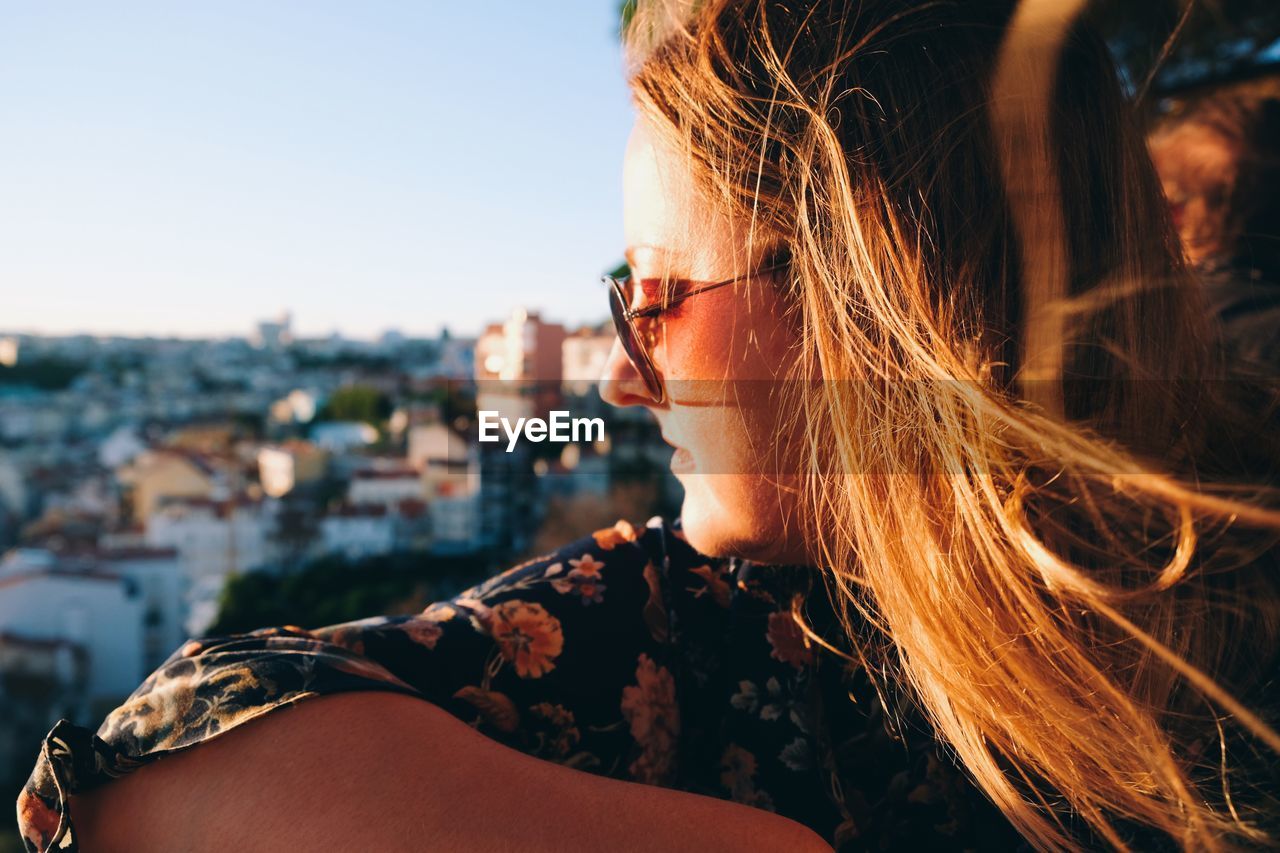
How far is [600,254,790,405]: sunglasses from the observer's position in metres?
0.82

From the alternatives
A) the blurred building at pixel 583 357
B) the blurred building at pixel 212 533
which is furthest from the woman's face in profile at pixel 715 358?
the blurred building at pixel 212 533

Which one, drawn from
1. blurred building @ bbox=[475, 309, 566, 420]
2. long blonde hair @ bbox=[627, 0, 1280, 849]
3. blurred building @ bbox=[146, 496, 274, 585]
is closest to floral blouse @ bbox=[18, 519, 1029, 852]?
long blonde hair @ bbox=[627, 0, 1280, 849]

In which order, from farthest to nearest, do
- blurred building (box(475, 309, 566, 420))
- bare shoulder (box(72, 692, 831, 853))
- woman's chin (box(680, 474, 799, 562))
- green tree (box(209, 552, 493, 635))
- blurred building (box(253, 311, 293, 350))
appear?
blurred building (box(253, 311, 293, 350)) < green tree (box(209, 552, 493, 635)) < blurred building (box(475, 309, 566, 420)) < woman's chin (box(680, 474, 799, 562)) < bare shoulder (box(72, 692, 831, 853))

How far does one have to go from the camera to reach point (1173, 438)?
0.76 meters

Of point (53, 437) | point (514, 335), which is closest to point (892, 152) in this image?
point (514, 335)

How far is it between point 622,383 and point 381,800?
1.65 ft

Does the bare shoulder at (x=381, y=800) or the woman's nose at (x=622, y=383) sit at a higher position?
the woman's nose at (x=622, y=383)

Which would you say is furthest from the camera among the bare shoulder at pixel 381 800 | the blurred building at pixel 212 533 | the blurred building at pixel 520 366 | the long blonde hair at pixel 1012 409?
the blurred building at pixel 212 533

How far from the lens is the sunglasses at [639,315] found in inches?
32.2

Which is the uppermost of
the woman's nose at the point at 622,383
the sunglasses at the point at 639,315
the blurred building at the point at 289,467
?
the sunglasses at the point at 639,315

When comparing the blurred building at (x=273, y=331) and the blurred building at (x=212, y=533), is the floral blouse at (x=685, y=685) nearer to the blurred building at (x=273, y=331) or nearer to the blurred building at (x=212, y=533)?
the blurred building at (x=212, y=533)

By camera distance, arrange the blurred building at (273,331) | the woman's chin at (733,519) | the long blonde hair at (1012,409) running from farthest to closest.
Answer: the blurred building at (273,331), the woman's chin at (733,519), the long blonde hair at (1012,409)

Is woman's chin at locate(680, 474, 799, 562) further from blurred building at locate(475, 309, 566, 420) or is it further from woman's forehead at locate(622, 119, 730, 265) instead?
blurred building at locate(475, 309, 566, 420)

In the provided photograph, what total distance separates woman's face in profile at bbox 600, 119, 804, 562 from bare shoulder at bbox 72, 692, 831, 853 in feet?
1.07
